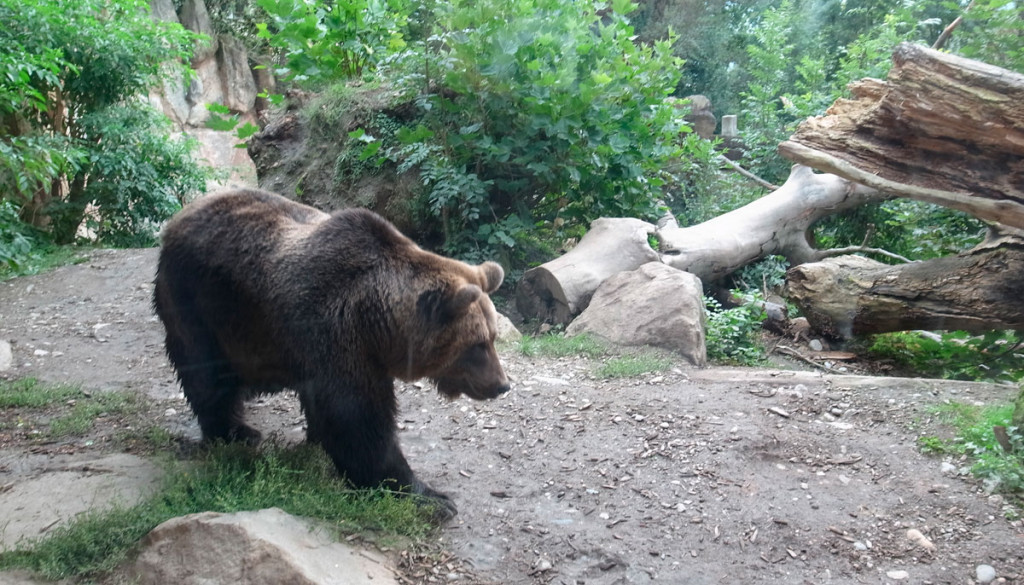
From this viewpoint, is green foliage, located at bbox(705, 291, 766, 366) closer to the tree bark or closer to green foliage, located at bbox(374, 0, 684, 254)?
the tree bark

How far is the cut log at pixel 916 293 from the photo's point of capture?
20.5ft

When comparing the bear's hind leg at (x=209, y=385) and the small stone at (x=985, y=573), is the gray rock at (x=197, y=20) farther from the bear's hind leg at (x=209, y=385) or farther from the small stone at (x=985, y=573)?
the small stone at (x=985, y=573)

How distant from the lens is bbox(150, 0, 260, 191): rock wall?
1802 cm

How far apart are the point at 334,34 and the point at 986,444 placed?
8.09 meters

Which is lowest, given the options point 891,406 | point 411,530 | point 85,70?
point 891,406

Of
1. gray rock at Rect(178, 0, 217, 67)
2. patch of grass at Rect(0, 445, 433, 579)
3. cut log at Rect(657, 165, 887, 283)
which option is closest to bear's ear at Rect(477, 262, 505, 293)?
patch of grass at Rect(0, 445, 433, 579)

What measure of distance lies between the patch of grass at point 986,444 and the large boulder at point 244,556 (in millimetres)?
3014

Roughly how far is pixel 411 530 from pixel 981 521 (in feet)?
8.81

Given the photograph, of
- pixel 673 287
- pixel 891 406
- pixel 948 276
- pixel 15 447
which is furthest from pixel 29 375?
pixel 948 276

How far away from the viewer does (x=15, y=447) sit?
4438 mm

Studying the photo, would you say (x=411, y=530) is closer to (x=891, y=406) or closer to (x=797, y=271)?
(x=891, y=406)

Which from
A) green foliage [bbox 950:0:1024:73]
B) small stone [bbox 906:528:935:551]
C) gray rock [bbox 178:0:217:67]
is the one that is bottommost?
small stone [bbox 906:528:935:551]

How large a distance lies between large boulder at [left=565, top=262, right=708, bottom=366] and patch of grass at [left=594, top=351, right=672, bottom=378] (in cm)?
28

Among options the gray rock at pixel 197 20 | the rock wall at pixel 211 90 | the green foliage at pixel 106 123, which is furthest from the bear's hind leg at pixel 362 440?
the gray rock at pixel 197 20
